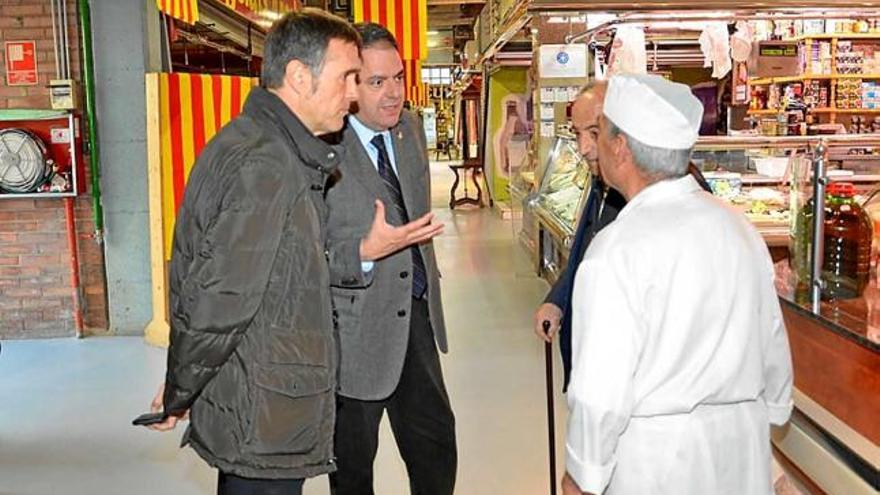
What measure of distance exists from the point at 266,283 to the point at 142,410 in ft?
11.0

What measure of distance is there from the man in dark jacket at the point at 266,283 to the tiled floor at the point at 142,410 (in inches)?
73.5

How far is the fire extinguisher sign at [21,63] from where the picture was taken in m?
6.42

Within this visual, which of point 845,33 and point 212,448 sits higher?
point 845,33

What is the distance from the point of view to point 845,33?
30.3 feet

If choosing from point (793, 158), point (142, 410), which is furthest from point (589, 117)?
point (142, 410)

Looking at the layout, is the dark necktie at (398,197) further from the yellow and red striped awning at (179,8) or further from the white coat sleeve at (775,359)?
the yellow and red striped awning at (179,8)

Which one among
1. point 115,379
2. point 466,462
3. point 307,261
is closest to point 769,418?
point 307,261

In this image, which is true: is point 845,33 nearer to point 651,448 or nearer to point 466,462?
point 466,462

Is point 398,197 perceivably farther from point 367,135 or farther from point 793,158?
point 793,158

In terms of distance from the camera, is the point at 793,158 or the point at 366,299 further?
the point at 793,158

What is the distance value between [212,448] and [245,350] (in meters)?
0.26

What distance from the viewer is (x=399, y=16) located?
6.00 meters

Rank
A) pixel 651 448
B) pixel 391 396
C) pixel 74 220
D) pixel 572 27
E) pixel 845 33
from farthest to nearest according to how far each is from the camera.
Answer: pixel 845 33
pixel 572 27
pixel 74 220
pixel 391 396
pixel 651 448

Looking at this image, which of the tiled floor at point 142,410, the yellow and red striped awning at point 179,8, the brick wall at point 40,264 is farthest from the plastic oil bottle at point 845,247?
the brick wall at point 40,264
